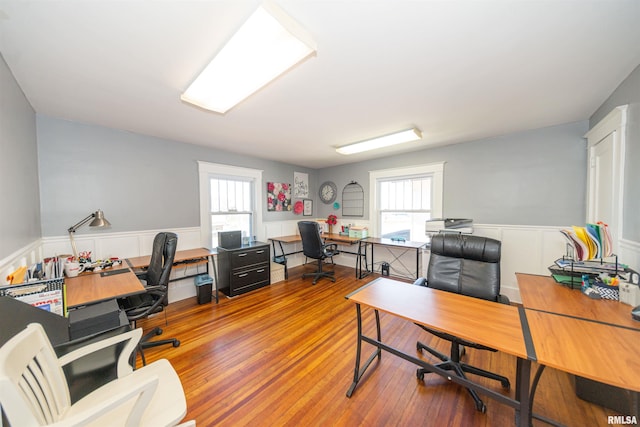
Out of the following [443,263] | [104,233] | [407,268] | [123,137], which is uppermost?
[123,137]

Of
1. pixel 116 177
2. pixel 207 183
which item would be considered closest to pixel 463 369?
pixel 207 183

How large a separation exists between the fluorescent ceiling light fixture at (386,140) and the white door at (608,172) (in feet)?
5.44

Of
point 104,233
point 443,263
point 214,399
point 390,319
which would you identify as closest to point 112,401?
point 214,399

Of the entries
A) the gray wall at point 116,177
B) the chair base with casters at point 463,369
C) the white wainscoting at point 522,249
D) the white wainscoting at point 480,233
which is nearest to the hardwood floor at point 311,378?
the chair base with casters at point 463,369

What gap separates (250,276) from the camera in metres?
3.62

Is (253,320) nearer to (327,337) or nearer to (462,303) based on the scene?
(327,337)

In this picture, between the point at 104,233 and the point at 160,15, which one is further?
the point at 104,233

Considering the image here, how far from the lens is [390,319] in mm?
2736

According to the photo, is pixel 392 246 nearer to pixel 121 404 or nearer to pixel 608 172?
pixel 608 172

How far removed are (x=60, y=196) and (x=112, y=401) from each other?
2.96 meters

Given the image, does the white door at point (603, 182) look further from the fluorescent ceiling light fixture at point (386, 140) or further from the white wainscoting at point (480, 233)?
the fluorescent ceiling light fixture at point (386, 140)

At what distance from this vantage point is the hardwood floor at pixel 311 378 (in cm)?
148

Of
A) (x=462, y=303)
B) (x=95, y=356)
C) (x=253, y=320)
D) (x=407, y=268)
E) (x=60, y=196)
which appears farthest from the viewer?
(x=407, y=268)

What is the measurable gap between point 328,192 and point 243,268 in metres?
2.71
